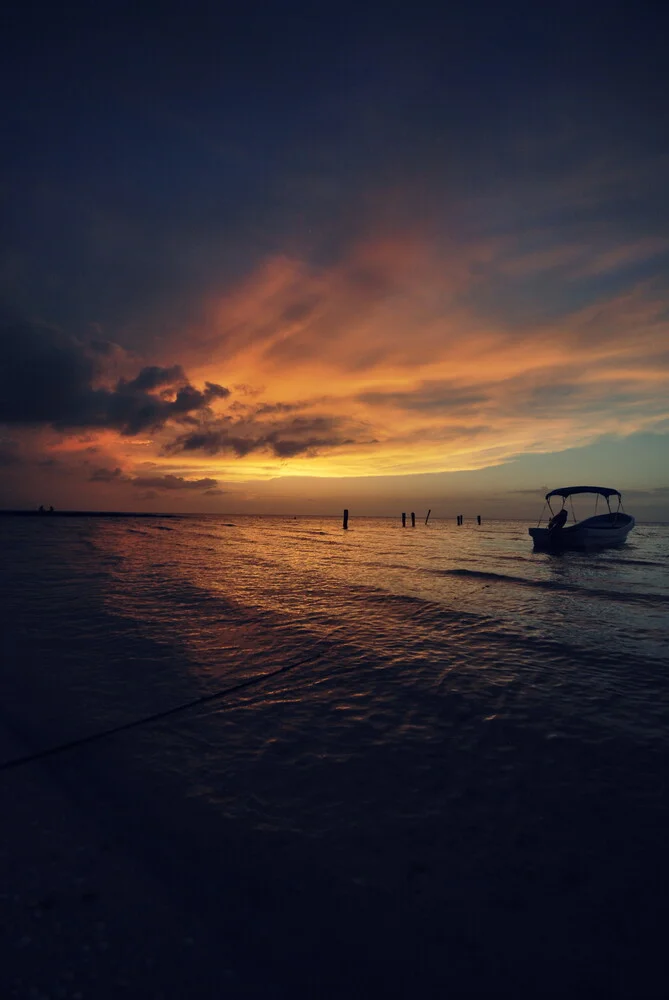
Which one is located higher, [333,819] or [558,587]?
[333,819]

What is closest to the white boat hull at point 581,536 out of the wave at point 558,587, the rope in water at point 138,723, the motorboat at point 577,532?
the motorboat at point 577,532

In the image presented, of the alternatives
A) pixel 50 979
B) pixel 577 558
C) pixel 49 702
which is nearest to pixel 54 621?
pixel 49 702

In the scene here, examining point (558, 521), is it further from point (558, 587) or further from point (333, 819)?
point (333, 819)

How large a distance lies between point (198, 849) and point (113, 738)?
6.41 ft

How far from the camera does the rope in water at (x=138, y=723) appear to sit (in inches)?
153

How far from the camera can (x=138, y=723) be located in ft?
15.2

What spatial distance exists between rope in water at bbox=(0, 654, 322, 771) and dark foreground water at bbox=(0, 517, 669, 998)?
0.27 feet

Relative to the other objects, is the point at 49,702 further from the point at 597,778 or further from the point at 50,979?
the point at 597,778

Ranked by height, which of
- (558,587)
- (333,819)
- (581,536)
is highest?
(581,536)

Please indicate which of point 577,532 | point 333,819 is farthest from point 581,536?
point 333,819

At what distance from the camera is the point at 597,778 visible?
3.90 metres

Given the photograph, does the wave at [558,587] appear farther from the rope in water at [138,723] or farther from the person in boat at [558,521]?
the person in boat at [558,521]

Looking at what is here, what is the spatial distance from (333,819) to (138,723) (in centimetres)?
256

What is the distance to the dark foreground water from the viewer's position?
2150 millimetres
